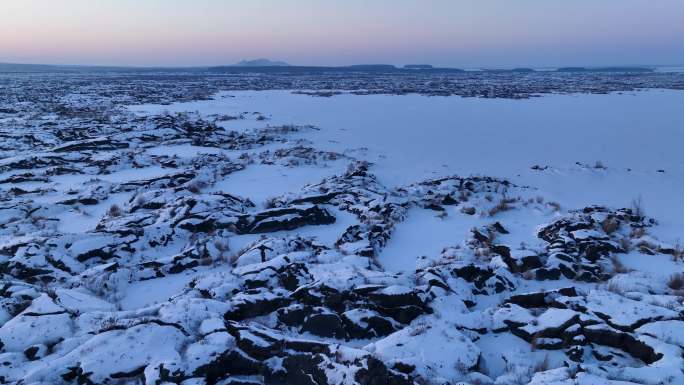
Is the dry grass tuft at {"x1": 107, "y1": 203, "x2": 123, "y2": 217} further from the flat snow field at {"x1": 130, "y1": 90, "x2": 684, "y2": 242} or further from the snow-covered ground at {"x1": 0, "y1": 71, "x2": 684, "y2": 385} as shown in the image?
the flat snow field at {"x1": 130, "y1": 90, "x2": 684, "y2": 242}

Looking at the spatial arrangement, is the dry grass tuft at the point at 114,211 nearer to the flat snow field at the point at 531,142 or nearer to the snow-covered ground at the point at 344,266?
the snow-covered ground at the point at 344,266

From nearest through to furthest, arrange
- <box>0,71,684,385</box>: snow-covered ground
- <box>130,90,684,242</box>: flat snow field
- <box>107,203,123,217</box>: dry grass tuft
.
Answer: <box>0,71,684,385</box>: snow-covered ground, <box>107,203,123,217</box>: dry grass tuft, <box>130,90,684,242</box>: flat snow field

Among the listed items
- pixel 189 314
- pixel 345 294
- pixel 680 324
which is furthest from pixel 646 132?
pixel 189 314

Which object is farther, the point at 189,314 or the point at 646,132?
the point at 646,132

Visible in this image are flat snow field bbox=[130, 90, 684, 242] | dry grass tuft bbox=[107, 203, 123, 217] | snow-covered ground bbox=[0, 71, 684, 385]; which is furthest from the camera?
flat snow field bbox=[130, 90, 684, 242]

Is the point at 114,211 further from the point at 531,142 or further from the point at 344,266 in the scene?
the point at 531,142

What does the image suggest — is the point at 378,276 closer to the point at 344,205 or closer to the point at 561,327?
the point at 561,327

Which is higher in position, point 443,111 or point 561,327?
point 443,111

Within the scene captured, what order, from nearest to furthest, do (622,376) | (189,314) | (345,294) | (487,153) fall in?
(622,376) < (189,314) < (345,294) < (487,153)

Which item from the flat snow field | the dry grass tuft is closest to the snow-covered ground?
the dry grass tuft
